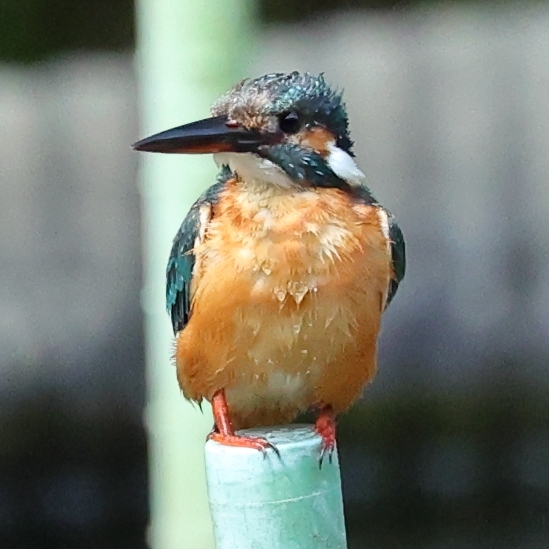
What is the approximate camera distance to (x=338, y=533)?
2.56 ft

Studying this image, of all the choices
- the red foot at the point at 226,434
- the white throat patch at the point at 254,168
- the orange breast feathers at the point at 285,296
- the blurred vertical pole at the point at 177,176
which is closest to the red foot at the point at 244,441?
the red foot at the point at 226,434

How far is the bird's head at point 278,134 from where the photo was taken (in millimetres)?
865

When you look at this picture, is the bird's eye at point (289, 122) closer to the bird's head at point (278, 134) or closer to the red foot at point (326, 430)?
the bird's head at point (278, 134)

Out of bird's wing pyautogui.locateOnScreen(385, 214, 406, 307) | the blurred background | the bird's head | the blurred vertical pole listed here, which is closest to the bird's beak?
the bird's head

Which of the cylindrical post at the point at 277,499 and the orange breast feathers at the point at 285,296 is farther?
the orange breast feathers at the point at 285,296

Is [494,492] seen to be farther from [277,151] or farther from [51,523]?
[277,151]

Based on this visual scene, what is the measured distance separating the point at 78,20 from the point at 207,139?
64.9 inches

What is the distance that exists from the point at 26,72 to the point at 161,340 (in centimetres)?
110

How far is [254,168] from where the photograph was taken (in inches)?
36.4

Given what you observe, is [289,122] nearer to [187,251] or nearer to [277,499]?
[187,251]

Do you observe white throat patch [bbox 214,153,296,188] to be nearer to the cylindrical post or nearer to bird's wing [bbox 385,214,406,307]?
bird's wing [bbox 385,214,406,307]

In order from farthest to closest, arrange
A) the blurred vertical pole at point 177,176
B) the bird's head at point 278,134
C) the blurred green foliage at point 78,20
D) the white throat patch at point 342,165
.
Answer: the blurred green foliage at point 78,20 < the blurred vertical pole at point 177,176 < the white throat patch at point 342,165 < the bird's head at point 278,134

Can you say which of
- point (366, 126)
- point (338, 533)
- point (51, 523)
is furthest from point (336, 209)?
point (51, 523)

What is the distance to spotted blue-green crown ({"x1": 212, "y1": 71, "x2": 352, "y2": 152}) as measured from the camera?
0.89 metres
